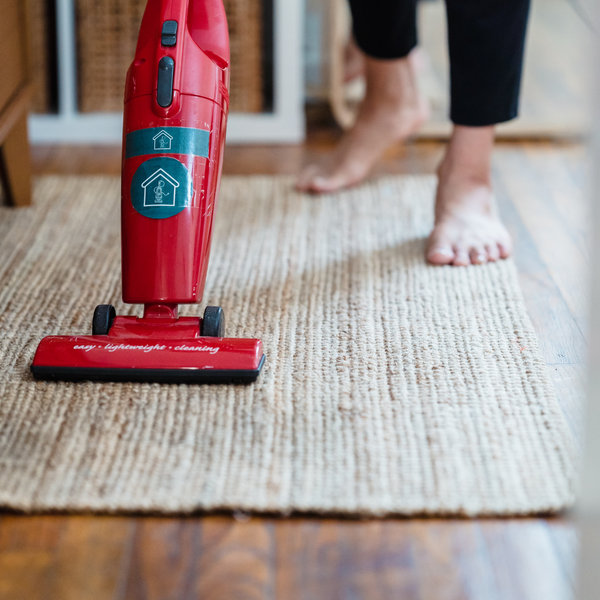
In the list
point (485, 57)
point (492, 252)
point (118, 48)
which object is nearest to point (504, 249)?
point (492, 252)

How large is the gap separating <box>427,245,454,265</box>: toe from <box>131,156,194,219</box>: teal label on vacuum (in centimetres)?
39

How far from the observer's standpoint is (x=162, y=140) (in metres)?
0.75

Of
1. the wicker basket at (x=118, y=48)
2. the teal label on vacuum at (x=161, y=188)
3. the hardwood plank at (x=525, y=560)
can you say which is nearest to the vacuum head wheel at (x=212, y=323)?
the teal label on vacuum at (x=161, y=188)

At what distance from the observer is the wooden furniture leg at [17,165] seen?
44.2 inches

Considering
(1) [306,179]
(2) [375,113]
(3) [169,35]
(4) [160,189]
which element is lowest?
(1) [306,179]

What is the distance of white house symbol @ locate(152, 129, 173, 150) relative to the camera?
747 mm

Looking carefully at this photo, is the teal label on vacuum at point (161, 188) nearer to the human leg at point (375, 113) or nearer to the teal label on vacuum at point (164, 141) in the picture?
the teal label on vacuum at point (164, 141)

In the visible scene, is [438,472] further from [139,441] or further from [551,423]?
[139,441]

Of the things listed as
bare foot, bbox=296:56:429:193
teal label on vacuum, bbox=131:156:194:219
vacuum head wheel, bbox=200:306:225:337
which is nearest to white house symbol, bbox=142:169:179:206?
teal label on vacuum, bbox=131:156:194:219

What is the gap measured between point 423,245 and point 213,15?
1.45ft

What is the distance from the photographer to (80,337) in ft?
2.44

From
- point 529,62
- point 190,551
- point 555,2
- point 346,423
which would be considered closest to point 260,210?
point 346,423

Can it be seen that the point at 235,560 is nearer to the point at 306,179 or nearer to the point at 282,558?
the point at 282,558

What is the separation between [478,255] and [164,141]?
0.47 metres
